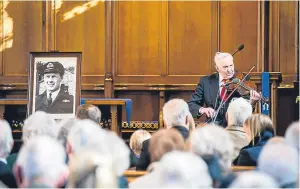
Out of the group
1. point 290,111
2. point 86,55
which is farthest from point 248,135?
point 86,55

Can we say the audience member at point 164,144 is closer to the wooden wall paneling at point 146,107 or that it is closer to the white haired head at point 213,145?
the white haired head at point 213,145

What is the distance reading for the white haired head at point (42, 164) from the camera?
9.67 ft

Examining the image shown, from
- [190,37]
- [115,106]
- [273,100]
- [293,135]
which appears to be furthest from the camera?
[190,37]

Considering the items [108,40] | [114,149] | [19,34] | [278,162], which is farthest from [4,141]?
[19,34]

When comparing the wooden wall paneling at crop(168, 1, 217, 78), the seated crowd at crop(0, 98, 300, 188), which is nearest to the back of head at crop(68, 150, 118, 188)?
the seated crowd at crop(0, 98, 300, 188)

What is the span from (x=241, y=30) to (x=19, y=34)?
135 inches

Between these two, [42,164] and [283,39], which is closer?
[42,164]

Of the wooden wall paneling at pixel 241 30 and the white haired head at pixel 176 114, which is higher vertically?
the wooden wall paneling at pixel 241 30

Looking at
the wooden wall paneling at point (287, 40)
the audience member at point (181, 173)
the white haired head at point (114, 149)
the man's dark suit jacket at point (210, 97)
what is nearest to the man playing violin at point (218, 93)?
the man's dark suit jacket at point (210, 97)

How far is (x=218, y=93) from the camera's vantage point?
23.4 feet

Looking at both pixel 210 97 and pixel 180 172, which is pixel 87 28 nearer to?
pixel 210 97

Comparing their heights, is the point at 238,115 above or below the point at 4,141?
above

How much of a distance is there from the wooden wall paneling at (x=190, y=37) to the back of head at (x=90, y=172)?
7733 millimetres

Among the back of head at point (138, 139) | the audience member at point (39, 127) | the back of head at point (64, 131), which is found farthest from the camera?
the back of head at point (138, 139)
